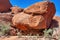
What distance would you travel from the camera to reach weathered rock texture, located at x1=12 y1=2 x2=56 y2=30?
1212 centimetres

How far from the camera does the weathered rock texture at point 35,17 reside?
477 inches

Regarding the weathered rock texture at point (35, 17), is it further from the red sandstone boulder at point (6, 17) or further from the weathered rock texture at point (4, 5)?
the weathered rock texture at point (4, 5)

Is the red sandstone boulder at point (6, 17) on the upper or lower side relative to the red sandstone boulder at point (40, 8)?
lower

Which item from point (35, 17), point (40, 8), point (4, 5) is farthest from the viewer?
point (4, 5)

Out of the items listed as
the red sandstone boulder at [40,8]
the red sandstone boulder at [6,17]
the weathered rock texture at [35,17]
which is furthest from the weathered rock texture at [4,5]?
the red sandstone boulder at [40,8]

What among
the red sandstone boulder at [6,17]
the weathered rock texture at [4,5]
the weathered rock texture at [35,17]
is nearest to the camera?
the weathered rock texture at [35,17]

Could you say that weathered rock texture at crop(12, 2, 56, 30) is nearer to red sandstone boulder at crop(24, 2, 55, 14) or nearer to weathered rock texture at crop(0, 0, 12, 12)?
red sandstone boulder at crop(24, 2, 55, 14)

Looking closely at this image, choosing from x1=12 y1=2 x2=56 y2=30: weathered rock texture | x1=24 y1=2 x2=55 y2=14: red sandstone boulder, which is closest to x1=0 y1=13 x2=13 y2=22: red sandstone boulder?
x1=12 y1=2 x2=56 y2=30: weathered rock texture

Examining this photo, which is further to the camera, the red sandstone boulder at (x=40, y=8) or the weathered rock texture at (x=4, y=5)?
the weathered rock texture at (x=4, y=5)

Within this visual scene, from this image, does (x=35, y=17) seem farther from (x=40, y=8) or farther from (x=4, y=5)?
(x=4, y=5)

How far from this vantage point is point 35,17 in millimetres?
12195

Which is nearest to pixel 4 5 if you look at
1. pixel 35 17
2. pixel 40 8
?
pixel 40 8

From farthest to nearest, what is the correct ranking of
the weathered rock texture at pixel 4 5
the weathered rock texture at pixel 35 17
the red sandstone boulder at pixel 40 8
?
the weathered rock texture at pixel 4 5, the red sandstone boulder at pixel 40 8, the weathered rock texture at pixel 35 17

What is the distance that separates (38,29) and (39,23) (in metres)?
0.57
